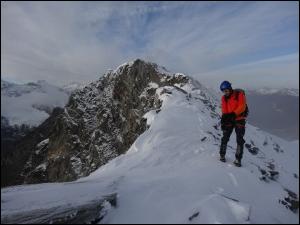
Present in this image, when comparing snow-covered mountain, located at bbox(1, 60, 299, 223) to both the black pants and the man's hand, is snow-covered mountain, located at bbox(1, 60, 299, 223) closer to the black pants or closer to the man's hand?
the black pants

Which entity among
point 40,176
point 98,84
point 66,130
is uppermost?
point 98,84

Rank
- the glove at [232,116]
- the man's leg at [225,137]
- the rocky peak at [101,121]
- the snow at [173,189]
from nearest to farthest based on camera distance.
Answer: the snow at [173,189], the glove at [232,116], the man's leg at [225,137], the rocky peak at [101,121]

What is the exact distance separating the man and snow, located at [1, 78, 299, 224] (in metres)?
0.86

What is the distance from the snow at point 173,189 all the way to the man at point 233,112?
33.7 inches

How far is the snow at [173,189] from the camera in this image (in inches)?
332

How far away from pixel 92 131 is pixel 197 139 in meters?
39.3

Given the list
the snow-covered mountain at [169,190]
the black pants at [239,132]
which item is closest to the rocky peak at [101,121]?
the snow-covered mountain at [169,190]

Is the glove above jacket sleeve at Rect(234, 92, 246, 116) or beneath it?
beneath

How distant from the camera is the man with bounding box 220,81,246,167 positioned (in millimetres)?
13867

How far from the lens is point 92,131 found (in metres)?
55.7

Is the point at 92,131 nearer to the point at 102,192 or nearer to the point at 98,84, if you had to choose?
the point at 98,84

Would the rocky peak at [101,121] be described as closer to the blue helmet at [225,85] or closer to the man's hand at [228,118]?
the man's hand at [228,118]

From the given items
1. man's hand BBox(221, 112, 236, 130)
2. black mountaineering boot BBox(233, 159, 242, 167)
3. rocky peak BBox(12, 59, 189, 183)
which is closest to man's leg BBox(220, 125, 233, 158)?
man's hand BBox(221, 112, 236, 130)

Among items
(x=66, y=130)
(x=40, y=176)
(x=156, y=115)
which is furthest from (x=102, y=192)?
(x=40, y=176)
